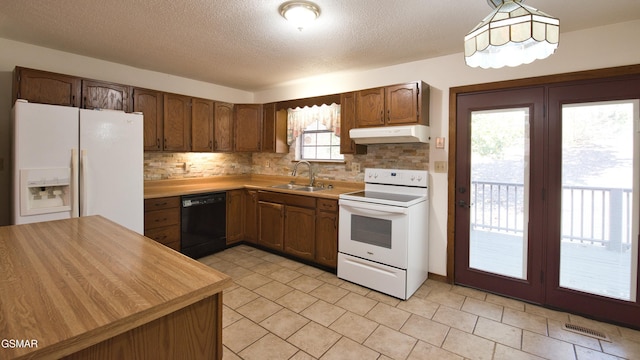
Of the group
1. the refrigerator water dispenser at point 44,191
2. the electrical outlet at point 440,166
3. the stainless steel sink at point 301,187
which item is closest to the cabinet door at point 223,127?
the stainless steel sink at point 301,187

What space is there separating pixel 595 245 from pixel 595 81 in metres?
1.31

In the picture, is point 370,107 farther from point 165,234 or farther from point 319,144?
point 165,234

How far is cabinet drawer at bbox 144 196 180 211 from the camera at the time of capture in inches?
128

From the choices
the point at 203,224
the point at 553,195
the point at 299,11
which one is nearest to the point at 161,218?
the point at 203,224

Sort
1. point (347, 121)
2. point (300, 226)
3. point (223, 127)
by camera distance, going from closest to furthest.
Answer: point (347, 121) < point (300, 226) < point (223, 127)

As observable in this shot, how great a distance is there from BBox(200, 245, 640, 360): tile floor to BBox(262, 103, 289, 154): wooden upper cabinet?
6.53ft

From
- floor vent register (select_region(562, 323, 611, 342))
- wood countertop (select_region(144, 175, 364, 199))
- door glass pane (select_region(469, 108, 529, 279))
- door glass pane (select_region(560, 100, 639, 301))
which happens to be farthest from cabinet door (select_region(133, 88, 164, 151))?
floor vent register (select_region(562, 323, 611, 342))

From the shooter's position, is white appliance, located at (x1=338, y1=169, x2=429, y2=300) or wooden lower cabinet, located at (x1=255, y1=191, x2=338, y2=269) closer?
white appliance, located at (x1=338, y1=169, x2=429, y2=300)

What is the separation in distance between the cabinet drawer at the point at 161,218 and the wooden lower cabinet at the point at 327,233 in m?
1.63

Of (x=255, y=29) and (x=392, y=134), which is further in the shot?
(x=392, y=134)

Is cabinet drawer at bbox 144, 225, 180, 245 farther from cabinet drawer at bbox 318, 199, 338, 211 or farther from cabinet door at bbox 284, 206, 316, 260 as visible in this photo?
cabinet drawer at bbox 318, 199, 338, 211

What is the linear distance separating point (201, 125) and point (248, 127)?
698 millimetres

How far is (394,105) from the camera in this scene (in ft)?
10.3

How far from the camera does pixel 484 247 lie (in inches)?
117
